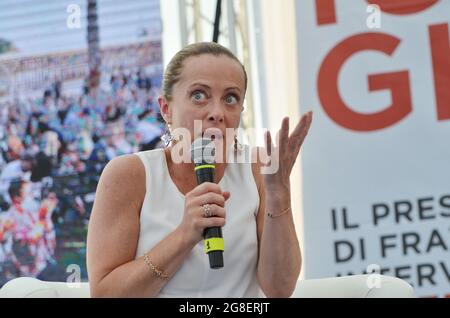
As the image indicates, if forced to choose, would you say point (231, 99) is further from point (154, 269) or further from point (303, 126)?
point (154, 269)

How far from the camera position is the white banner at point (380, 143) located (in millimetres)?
3127

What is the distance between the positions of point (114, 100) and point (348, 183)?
3.15 meters

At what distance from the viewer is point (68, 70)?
596 cm

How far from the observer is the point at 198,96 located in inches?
63.8

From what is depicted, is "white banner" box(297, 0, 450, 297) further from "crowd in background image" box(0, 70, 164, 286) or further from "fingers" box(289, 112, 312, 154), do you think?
"crowd in background image" box(0, 70, 164, 286)

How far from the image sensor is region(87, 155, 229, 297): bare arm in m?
1.49

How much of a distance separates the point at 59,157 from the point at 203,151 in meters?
4.46

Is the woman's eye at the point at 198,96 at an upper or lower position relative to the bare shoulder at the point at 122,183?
upper

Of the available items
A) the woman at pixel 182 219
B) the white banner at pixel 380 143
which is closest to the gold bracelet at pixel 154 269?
the woman at pixel 182 219

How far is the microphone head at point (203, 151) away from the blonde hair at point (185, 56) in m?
0.25

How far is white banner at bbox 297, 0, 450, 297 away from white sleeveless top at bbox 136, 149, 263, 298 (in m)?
1.51

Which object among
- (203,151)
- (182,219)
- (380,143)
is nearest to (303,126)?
(203,151)

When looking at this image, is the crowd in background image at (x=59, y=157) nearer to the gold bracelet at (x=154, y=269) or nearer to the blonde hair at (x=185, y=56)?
the blonde hair at (x=185, y=56)

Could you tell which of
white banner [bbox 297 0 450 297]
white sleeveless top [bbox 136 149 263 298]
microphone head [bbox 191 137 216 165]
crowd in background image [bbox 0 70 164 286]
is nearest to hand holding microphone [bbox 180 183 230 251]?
microphone head [bbox 191 137 216 165]
